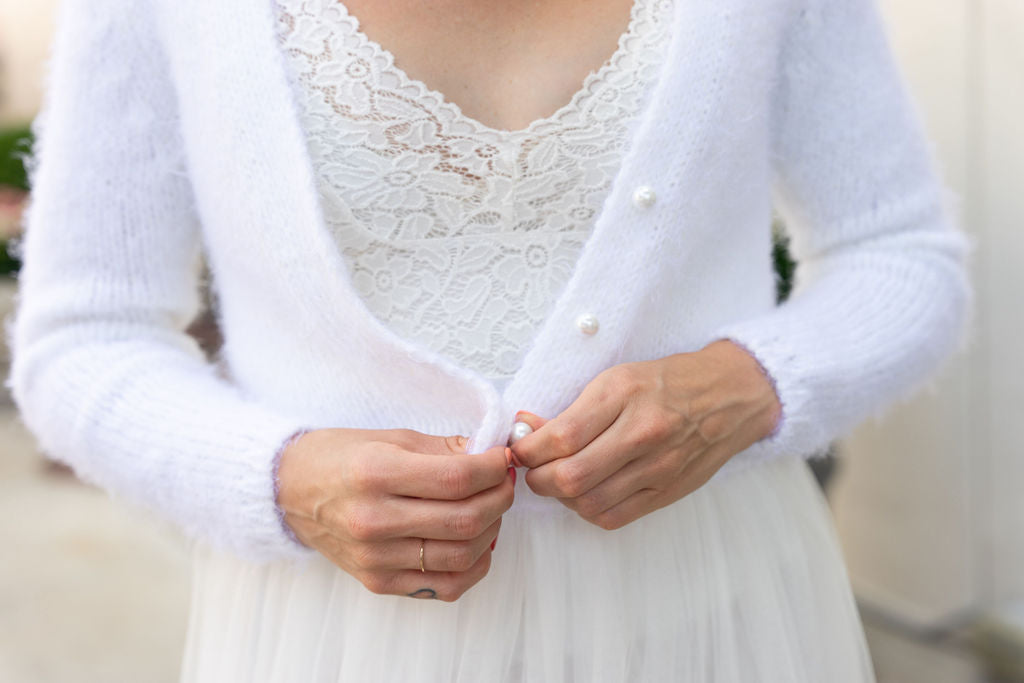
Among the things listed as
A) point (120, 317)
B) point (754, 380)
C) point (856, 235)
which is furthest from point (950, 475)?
point (120, 317)

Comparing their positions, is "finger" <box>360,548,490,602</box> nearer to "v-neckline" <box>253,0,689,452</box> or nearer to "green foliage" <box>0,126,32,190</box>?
"v-neckline" <box>253,0,689,452</box>

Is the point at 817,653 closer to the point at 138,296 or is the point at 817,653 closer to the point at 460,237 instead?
the point at 460,237

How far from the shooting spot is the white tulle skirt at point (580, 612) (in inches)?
29.5

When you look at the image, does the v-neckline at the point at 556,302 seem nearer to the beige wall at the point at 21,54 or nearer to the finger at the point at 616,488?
the finger at the point at 616,488

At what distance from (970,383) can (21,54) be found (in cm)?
804

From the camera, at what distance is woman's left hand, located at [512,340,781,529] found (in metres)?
0.67

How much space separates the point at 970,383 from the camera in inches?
84.7

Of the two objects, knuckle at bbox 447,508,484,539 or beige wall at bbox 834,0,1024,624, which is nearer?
knuckle at bbox 447,508,484,539

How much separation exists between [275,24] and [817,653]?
2.43 feet

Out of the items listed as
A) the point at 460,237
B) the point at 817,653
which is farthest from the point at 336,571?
the point at 817,653

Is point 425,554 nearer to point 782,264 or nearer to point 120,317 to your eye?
point 120,317

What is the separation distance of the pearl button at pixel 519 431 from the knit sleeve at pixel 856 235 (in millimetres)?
224

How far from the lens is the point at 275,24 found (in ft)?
2.39

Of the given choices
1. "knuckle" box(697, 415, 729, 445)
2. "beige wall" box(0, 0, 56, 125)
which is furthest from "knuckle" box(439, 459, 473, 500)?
"beige wall" box(0, 0, 56, 125)
